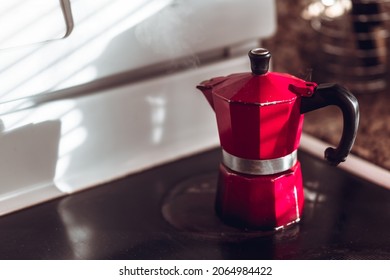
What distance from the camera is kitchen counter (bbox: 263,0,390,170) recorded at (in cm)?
92

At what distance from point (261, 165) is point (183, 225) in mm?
144

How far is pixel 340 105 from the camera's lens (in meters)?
0.66

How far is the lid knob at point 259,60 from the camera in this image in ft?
2.23

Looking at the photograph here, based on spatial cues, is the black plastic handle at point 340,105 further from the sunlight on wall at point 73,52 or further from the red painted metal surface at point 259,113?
the sunlight on wall at point 73,52

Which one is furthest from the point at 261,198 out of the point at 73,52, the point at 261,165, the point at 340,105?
the point at 73,52

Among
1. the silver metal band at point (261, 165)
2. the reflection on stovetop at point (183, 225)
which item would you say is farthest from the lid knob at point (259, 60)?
the reflection on stovetop at point (183, 225)

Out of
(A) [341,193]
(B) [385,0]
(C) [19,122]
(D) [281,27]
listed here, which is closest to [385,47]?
(B) [385,0]

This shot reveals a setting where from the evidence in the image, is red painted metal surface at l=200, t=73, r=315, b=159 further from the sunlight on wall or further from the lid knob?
the sunlight on wall

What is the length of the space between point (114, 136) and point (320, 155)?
13.4 inches

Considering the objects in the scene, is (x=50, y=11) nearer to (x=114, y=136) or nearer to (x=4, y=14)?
(x=4, y=14)

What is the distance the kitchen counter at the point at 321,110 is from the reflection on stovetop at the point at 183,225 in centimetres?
9

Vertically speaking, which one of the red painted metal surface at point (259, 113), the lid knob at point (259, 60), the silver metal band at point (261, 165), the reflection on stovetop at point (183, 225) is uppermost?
the lid knob at point (259, 60)

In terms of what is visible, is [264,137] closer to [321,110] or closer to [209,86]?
[209,86]
